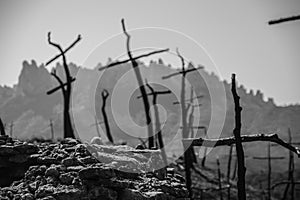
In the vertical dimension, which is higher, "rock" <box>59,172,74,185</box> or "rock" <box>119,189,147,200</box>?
"rock" <box>59,172,74,185</box>

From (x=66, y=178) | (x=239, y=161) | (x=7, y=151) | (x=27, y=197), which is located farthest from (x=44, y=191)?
(x=239, y=161)

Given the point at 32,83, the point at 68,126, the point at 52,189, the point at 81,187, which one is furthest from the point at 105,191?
the point at 32,83

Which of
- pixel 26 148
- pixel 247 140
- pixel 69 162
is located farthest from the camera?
pixel 247 140

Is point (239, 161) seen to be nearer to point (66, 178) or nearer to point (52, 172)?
point (66, 178)

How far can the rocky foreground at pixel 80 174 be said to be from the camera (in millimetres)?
6648

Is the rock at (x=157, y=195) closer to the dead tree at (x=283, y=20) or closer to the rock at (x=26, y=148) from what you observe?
the rock at (x=26, y=148)

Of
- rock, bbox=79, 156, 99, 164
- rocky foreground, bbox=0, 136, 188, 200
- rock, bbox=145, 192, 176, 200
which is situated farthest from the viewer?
rock, bbox=79, 156, 99, 164

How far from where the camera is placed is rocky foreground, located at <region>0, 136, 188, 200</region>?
6648mm

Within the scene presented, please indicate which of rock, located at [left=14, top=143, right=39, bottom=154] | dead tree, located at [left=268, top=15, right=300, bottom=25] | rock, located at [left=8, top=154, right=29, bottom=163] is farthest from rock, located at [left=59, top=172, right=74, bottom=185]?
dead tree, located at [left=268, top=15, right=300, bottom=25]

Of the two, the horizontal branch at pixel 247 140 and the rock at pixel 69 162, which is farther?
the horizontal branch at pixel 247 140

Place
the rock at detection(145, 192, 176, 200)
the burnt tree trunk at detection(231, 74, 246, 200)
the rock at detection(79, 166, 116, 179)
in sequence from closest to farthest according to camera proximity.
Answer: the rock at detection(79, 166, 116, 179), the rock at detection(145, 192, 176, 200), the burnt tree trunk at detection(231, 74, 246, 200)

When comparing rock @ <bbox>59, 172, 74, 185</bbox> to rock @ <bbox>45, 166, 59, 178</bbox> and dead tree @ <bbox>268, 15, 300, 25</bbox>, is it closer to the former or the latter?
rock @ <bbox>45, 166, 59, 178</bbox>

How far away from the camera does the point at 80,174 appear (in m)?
6.83

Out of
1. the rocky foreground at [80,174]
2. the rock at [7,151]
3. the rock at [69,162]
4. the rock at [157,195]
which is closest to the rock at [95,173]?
the rocky foreground at [80,174]
